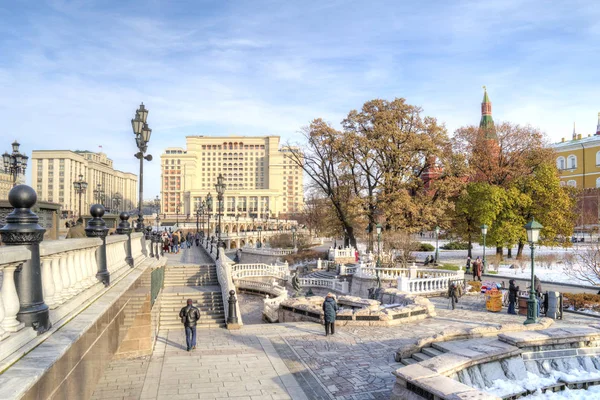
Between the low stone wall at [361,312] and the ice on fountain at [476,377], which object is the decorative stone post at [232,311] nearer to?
the low stone wall at [361,312]

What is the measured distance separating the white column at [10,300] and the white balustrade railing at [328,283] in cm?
2334

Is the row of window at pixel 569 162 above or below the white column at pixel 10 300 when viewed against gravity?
above

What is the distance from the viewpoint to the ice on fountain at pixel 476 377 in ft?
25.4

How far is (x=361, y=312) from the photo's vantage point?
14844mm

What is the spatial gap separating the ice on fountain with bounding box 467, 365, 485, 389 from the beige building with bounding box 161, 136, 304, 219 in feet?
502

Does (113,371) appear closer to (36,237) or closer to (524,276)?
(36,237)

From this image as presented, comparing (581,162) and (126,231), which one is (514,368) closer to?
(126,231)

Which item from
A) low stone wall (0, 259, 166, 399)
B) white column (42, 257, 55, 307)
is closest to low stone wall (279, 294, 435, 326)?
low stone wall (0, 259, 166, 399)

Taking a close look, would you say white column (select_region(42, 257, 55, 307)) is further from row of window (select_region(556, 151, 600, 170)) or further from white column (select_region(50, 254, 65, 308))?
row of window (select_region(556, 151, 600, 170))

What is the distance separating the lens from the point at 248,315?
78.1ft

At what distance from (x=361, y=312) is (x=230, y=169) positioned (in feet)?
554

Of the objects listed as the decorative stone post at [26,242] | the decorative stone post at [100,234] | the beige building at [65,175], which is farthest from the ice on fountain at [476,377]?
the beige building at [65,175]

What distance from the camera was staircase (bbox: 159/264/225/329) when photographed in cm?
1926

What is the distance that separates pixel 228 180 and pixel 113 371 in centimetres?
17310
